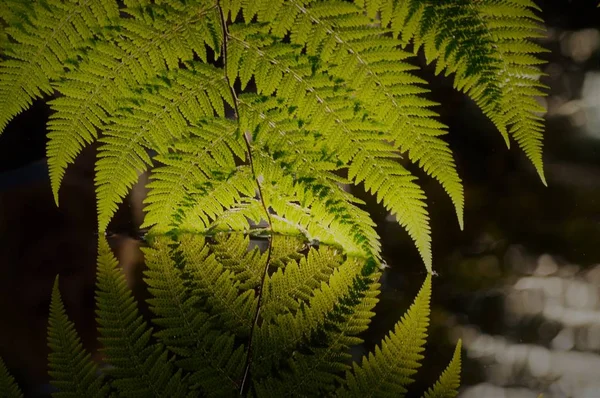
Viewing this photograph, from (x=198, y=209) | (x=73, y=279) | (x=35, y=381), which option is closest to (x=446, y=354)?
Result: (x=198, y=209)

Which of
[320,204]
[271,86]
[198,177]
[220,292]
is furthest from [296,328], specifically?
[271,86]

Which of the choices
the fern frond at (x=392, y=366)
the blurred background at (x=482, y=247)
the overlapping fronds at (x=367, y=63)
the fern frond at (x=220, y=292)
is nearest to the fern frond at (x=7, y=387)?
the blurred background at (x=482, y=247)

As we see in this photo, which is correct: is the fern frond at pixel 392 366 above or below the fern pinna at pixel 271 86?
below

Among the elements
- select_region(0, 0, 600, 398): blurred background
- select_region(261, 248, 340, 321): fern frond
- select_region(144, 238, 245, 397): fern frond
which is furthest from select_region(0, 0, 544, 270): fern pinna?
select_region(0, 0, 600, 398): blurred background

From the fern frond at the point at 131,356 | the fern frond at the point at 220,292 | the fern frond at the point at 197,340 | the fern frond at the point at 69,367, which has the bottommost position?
the fern frond at the point at 69,367

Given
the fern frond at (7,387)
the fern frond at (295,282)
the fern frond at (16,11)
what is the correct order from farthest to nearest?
the fern frond at (295,282) < the fern frond at (16,11) < the fern frond at (7,387)

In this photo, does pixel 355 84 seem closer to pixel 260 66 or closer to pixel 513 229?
pixel 260 66

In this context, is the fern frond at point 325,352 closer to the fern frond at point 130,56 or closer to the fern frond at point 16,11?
the fern frond at point 130,56
